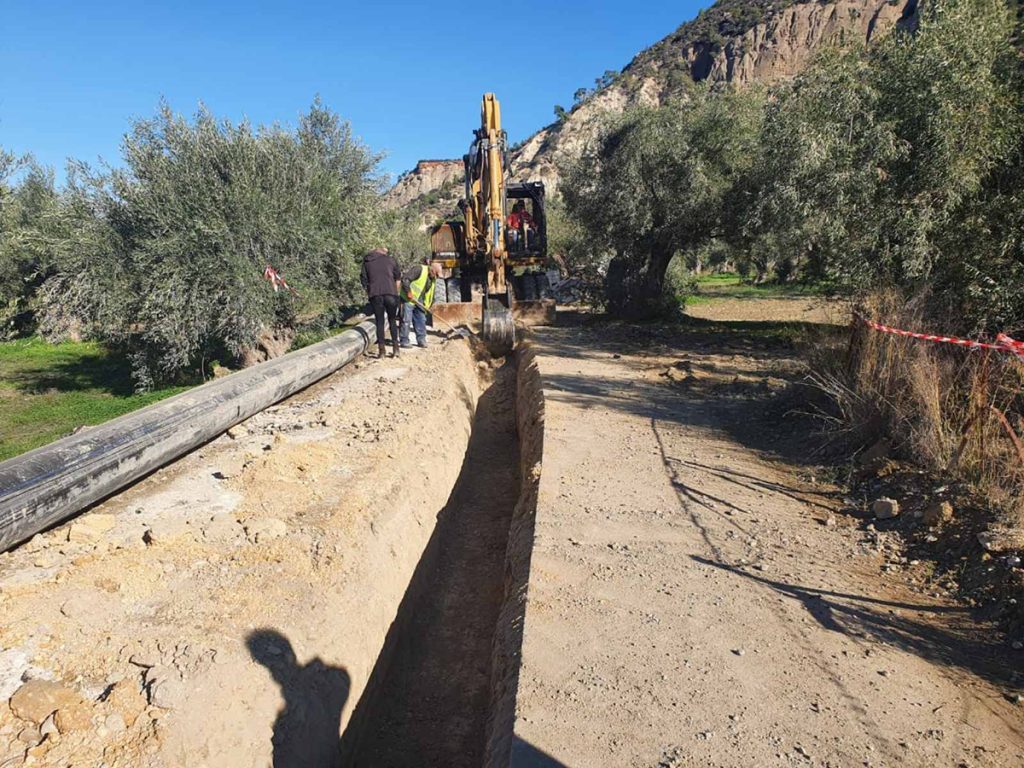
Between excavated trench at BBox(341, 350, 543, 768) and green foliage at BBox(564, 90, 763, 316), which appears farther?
green foliage at BBox(564, 90, 763, 316)

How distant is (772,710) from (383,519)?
3.41 meters

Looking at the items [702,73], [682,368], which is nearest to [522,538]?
[682,368]

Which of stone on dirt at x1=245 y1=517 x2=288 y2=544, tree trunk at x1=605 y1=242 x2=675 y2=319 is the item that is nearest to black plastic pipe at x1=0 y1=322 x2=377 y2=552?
stone on dirt at x1=245 y1=517 x2=288 y2=544

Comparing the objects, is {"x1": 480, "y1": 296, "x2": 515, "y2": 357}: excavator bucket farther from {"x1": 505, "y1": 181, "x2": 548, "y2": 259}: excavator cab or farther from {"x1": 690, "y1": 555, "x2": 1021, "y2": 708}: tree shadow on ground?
{"x1": 690, "y1": 555, "x2": 1021, "y2": 708}: tree shadow on ground

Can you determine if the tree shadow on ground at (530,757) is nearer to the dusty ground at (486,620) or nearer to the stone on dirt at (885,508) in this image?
the dusty ground at (486,620)

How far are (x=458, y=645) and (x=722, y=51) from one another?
250 ft

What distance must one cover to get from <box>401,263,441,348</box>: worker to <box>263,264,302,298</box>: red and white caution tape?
7.94ft

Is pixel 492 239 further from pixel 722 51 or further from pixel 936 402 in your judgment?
pixel 722 51

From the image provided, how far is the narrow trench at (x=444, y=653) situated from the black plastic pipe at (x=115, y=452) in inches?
84.3

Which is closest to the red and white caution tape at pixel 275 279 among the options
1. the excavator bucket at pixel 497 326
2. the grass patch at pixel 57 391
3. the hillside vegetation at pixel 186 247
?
the hillside vegetation at pixel 186 247

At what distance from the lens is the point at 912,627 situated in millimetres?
3775

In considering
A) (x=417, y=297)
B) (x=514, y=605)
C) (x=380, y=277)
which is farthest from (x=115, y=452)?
(x=417, y=297)

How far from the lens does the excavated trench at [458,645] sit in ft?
13.9

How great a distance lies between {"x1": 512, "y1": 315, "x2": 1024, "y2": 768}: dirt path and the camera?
2947 mm
